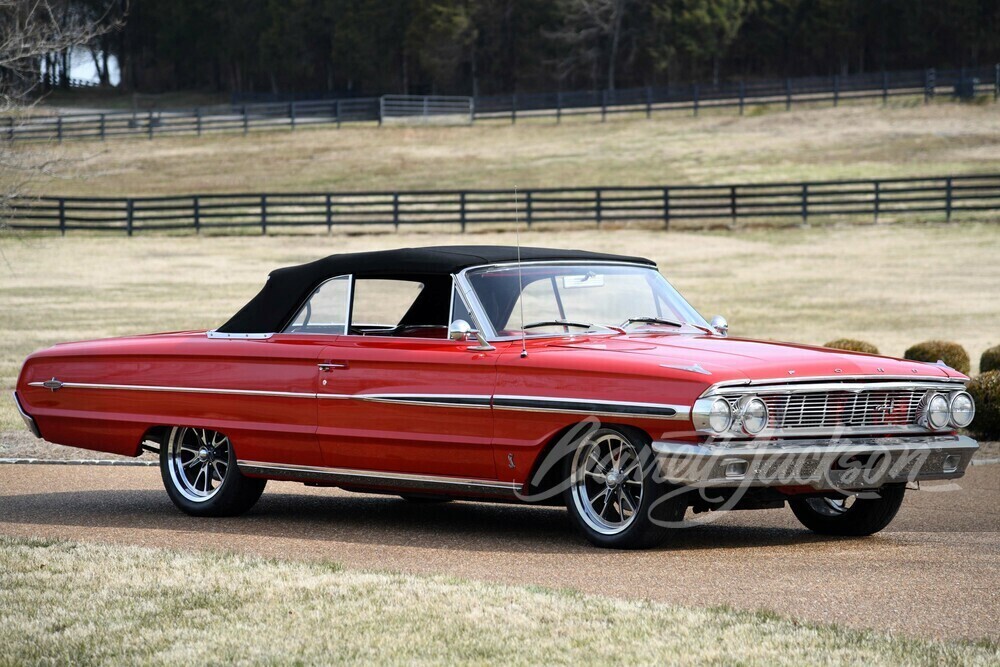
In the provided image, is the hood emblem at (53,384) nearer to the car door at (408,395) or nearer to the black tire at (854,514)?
the car door at (408,395)

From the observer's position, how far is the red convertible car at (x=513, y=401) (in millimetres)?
7367

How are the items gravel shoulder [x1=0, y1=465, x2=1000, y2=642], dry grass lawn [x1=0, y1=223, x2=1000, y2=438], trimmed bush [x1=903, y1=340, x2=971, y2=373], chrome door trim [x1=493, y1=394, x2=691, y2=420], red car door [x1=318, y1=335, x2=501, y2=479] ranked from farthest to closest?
1. dry grass lawn [x1=0, y1=223, x2=1000, y2=438]
2. trimmed bush [x1=903, y1=340, x2=971, y2=373]
3. red car door [x1=318, y1=335, x2=501, y2=479]
4. chrome door trim [x1=493, y1=394, x2=691, y2=420]
5. gravel shoulder [x1=0, y1=465, x2=1000, y2=642]

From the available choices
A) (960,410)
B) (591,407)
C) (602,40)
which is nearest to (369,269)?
(591,407)

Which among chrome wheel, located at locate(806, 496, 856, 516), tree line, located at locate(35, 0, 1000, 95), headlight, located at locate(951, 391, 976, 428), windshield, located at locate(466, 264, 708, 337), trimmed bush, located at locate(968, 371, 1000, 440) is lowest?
trimmed bush, located at locate(968, 371, 1000, 440)

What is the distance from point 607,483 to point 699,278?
25200 millimetres

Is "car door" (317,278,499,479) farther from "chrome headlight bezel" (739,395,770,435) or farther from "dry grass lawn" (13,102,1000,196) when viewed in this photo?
"dry grass lawn" (13,102,1000,196)

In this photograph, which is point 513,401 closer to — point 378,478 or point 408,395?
point 408,395

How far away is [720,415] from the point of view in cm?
716

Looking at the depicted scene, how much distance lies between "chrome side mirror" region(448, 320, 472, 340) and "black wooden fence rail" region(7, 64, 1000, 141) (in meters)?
59.4

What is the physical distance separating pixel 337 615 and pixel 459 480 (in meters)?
2.20

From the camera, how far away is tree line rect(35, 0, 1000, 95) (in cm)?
8581

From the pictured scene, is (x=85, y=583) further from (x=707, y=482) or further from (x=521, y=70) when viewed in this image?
(x=521, y=70)

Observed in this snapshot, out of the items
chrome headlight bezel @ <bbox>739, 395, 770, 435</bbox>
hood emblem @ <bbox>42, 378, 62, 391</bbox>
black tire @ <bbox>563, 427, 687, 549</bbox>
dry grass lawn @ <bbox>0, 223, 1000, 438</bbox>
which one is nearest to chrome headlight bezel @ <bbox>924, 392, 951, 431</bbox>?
chrome headlight bezel @ <bbox>739, 395, 770, 435</bbox>

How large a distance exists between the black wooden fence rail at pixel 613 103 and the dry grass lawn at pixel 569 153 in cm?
145
